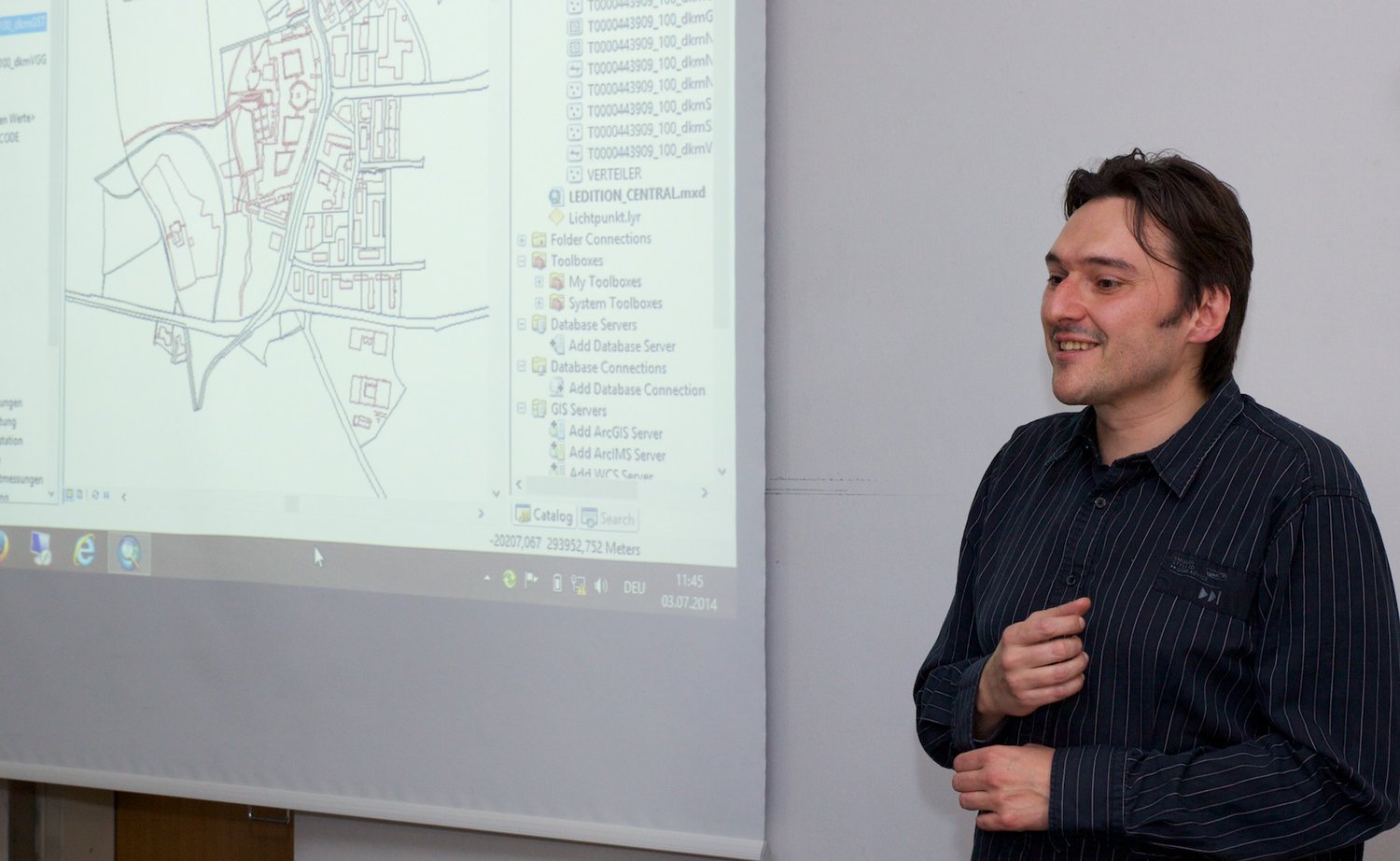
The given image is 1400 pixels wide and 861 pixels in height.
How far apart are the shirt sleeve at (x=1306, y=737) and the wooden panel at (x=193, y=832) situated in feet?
6.40

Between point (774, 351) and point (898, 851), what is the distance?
2.99 ft

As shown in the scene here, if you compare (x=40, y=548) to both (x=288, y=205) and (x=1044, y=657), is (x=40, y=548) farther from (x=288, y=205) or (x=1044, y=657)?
(x=1044, y=657)

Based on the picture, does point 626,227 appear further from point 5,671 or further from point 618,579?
point 5,671

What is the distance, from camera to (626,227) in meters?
2.05

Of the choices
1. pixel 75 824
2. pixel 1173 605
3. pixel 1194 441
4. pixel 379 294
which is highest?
pixel 379 294

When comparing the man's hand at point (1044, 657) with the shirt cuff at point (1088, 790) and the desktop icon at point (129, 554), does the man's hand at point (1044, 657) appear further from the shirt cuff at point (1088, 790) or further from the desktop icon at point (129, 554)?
the desktop icon at point (129, 554)

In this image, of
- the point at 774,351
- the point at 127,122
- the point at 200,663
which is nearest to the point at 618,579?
the point at 774,351

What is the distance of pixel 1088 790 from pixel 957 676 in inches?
9.7

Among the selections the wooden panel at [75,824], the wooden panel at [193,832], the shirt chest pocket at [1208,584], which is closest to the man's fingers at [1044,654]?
the shirt chest pocket at [1208,584]

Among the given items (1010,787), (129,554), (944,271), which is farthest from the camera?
(129,554)

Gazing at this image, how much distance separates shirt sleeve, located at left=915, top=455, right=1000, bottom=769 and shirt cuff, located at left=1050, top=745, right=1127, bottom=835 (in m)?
0.14

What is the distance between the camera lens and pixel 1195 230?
1175 mm

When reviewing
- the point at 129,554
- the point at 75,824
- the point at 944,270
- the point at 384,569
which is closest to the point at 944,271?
the point at 944,270

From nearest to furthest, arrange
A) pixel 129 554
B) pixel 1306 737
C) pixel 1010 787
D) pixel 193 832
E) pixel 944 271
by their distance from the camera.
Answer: pixel 1306 737 < pixel 1010 787 < pixel 944 271 < pixel 129 554 < pixel 193 832
